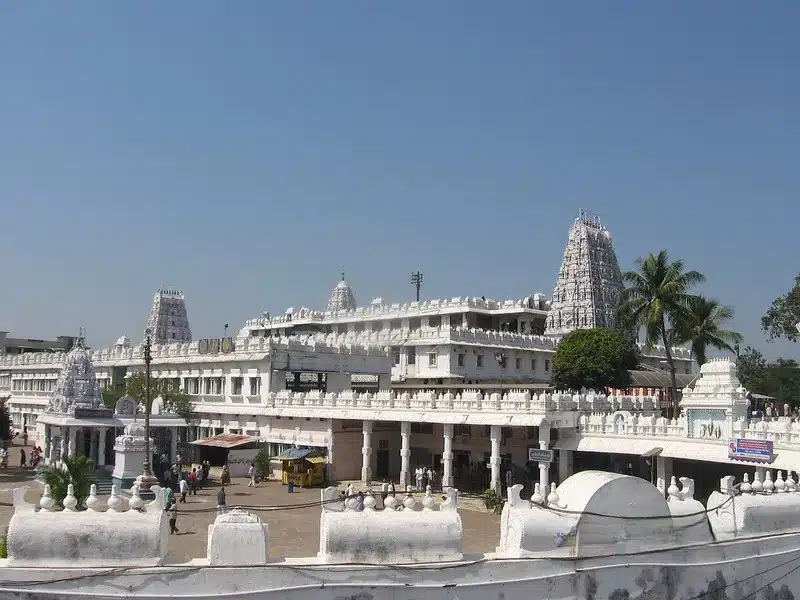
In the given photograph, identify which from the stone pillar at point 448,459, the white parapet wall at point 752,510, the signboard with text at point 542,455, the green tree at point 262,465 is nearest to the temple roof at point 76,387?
the green tree at point 262,465

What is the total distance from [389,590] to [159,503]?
3.31m

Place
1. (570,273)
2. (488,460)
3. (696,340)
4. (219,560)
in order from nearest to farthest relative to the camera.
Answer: (219,560)
(488,460)
(696,340)
(570,273)

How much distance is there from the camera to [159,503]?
36.1ft

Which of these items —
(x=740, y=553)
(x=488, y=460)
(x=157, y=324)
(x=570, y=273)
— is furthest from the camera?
(x=157, y=324)

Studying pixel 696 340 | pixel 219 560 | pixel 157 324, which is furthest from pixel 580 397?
pixel 157 324

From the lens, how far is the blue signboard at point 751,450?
80.8ft

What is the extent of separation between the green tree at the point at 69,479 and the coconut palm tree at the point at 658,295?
27456 millimetres

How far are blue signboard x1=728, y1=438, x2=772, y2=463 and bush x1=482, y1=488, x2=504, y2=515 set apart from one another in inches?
314

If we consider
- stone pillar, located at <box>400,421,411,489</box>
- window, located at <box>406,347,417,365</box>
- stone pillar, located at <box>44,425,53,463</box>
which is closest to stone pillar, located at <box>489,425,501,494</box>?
stone pillar, located at <box>400,421,411,489</box>

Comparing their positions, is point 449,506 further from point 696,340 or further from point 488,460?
point 696,340

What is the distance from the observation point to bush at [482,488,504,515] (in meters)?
29.1

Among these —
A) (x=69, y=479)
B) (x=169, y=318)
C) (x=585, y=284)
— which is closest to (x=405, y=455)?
(x=69, y=479)

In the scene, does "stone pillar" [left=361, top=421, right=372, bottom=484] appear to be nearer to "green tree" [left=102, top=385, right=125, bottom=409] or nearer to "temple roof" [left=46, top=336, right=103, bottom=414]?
"temple roof" [left=46, top=336, right=103, bottom=414]

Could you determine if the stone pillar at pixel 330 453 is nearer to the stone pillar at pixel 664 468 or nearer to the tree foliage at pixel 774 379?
the stone pillar at pixel 664 468
